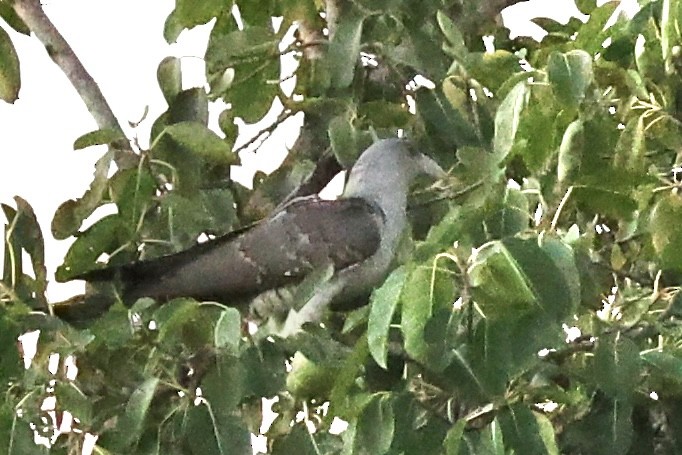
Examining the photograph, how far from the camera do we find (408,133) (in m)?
0.92

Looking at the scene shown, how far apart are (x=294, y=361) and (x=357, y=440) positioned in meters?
0.10

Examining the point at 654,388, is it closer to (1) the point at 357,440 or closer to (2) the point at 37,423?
(1) the point at 357,440

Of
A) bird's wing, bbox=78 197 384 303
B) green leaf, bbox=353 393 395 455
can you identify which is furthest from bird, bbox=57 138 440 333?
green leaf, bbox=353 393 395 455

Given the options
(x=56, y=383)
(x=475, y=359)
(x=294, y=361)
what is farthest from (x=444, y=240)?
(x=56, y=383)

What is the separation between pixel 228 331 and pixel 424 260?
0.49ft

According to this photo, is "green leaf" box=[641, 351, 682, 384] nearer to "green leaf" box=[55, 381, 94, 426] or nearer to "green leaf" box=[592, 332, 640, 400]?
"green leaf" box=[592, 332, 640, 400]

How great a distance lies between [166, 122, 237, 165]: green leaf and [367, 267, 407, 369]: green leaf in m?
0.28

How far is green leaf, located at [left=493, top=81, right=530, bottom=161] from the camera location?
0.54 m

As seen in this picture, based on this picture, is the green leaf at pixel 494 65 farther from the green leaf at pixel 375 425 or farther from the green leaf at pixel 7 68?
the green leaf at pixel 7 68

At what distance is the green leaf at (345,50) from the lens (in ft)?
2.54

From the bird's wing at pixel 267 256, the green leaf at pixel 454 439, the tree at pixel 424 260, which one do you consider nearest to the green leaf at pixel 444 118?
the tree at pixel 424 260

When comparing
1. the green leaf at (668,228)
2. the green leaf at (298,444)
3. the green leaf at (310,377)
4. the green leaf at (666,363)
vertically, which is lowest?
the green leaf at (298,444)

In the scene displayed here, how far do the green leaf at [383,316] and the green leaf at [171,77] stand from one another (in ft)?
1.24

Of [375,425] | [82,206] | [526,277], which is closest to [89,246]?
[82,206]
